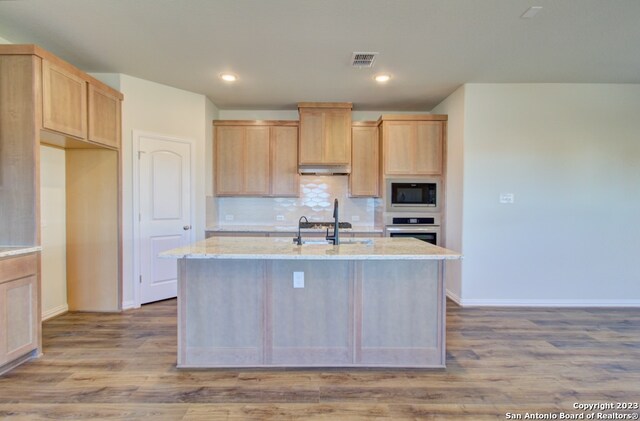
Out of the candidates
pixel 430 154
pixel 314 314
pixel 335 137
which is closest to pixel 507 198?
pixel 430 154

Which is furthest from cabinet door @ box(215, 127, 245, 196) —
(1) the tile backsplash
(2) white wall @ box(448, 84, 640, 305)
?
(2) white wall @ box(448, 84, 640, 305)

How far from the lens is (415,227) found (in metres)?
4.27

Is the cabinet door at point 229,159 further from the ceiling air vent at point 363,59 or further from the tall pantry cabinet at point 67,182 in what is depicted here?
the ceiling air vent at point 363,59

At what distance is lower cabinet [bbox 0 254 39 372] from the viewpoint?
88.9 inches

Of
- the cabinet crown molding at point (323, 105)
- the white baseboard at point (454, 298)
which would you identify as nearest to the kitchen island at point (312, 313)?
the white baseboard at point (454, 298)

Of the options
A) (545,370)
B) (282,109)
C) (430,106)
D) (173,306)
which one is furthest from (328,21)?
(173,306)

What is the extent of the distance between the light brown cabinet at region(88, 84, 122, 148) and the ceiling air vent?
8.76 ft

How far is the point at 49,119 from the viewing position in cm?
264

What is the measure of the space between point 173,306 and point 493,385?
3416 millimetres

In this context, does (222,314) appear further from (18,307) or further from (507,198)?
(507,198)

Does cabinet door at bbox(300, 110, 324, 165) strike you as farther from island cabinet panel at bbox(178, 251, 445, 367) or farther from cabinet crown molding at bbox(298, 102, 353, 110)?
island cabinet panel at bbox(178, 251, 445, 367)

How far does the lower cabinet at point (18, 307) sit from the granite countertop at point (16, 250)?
4 centimetres

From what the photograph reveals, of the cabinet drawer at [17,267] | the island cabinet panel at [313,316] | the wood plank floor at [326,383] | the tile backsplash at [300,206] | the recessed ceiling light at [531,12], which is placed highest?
the recessed ceiling light at [531,12]

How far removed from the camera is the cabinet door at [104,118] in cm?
317
